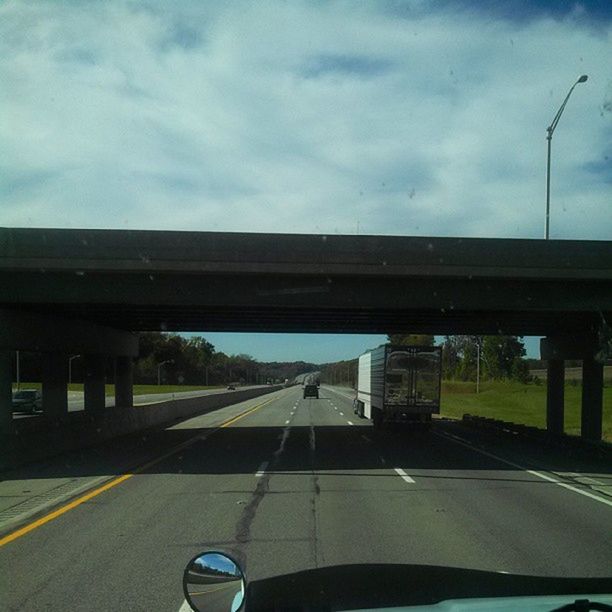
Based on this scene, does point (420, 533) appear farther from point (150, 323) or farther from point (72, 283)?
point (150, 323)

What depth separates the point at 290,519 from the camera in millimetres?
10227

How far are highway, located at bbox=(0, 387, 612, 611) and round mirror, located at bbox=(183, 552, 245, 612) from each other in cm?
215

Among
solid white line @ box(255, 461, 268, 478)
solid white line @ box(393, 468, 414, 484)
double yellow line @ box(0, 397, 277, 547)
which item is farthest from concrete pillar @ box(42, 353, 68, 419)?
solid white line @ box(393, 468, 414, 484)

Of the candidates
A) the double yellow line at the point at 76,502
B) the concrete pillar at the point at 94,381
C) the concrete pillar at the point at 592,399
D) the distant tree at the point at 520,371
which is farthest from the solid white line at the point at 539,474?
the distant tree at the point at 520,371

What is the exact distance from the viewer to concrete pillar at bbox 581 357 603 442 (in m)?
27.7

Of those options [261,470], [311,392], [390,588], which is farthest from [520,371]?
[390,588]

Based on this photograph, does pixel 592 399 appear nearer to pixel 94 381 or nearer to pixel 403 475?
pixel 403 475

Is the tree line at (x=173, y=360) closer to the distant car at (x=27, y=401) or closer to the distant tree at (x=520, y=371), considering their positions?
the distant tree at (x=520, y=371)

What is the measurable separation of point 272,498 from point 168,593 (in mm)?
5651

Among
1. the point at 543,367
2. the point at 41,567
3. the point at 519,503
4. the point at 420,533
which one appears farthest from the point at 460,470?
the point at 543,367

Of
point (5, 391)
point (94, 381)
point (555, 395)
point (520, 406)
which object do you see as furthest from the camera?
point (520, 406)

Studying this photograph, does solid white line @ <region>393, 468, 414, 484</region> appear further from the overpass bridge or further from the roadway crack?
the overpass bridge

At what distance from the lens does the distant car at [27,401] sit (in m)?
41.7

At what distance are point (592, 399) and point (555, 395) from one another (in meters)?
3.40
